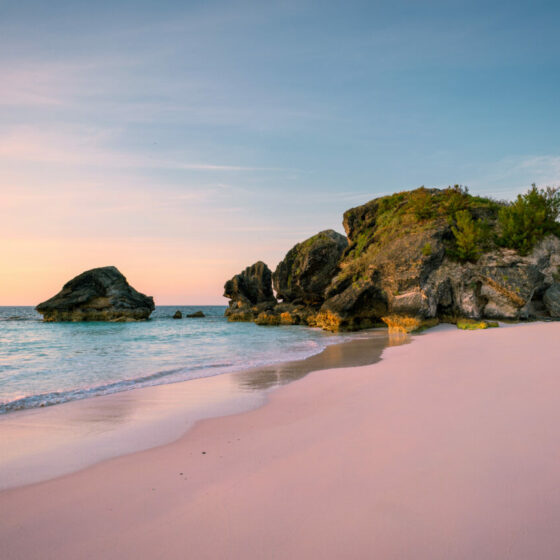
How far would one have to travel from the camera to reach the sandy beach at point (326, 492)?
1.97 meters

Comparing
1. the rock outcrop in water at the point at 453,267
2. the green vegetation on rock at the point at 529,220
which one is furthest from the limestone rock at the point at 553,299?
the green vegetation on rock at the point at 529,220

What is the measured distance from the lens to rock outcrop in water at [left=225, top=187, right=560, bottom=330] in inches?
715

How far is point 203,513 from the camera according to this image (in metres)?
2.32

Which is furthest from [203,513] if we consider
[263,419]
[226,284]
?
[226,284]

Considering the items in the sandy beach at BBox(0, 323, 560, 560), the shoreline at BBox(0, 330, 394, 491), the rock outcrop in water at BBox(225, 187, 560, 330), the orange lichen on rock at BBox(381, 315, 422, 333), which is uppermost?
the rock outcrop in water at BBox(225, 187, 560, 330)

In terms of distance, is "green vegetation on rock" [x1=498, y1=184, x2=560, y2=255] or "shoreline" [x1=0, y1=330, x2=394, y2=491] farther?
"green vegetation on rock" [x1=498, y1=184, x2=560, y2=255]

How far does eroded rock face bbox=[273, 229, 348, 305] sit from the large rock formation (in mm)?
27025

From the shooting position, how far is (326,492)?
247 centimetres

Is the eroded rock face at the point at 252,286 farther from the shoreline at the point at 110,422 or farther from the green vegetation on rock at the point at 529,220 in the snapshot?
the shoreline at the point at 110,422

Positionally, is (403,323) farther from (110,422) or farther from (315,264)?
(110,422)

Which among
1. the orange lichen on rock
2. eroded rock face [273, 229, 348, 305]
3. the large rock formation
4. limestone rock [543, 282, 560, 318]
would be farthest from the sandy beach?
the large rock formation

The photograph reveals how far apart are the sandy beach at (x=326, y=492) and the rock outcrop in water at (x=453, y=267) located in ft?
51.5

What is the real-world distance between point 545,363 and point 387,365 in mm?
2904

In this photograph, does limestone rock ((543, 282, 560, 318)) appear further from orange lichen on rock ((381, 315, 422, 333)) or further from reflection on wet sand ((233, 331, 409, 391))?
reflection on wet sand ((233, 331, 409, 391))
